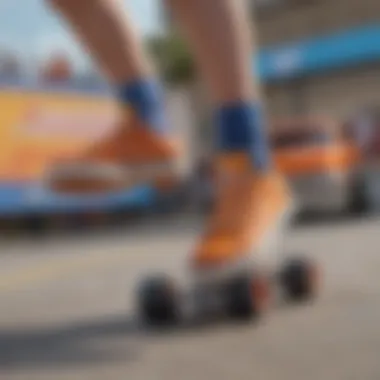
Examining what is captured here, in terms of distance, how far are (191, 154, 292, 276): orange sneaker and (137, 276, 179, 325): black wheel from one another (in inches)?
8.9

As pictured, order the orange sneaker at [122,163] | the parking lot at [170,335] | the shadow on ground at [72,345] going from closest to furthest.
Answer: the parking lot at [170,335], the shadow on ground at [72,345], the orange sneaker at [122,163]

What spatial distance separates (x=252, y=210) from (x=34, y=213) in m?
12.1

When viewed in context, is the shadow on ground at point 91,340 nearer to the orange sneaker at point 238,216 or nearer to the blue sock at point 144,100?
the orange sneaker at point 238,216

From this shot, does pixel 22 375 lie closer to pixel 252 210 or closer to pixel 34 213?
pixel 252 210

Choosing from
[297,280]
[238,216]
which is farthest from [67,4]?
[297,280]

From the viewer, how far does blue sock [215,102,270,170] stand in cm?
499

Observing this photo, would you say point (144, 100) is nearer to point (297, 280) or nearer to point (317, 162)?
point (297, 280)

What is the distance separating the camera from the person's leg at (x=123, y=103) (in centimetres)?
511

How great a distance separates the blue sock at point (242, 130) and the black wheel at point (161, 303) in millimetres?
699

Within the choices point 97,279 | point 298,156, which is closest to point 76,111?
point 298,156

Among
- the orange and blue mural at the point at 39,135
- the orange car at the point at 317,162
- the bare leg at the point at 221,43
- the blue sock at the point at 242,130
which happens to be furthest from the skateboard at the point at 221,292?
the orange and blue mural at the point at 39,135

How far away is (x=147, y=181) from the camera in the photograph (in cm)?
528

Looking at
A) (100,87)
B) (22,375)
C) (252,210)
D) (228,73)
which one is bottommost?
(22,375)

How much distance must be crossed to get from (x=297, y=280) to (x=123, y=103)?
1.27 metres
